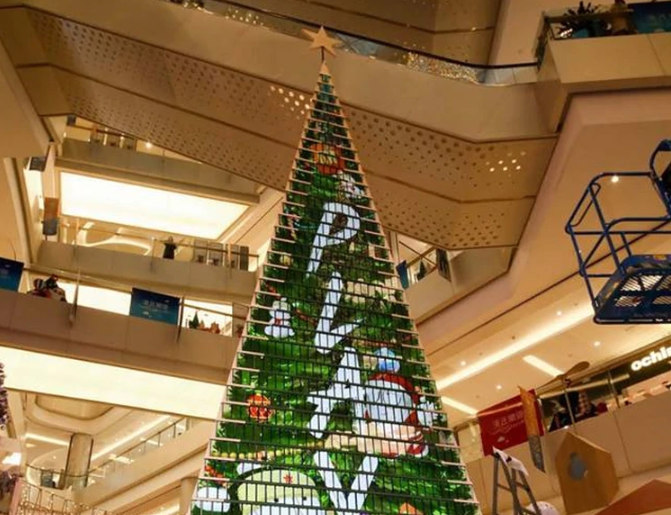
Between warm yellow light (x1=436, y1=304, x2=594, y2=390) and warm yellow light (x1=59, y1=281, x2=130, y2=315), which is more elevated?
warm yellow light (x1=59, y1=281, x2=130, y2=315)

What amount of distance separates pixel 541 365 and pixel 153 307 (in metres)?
8.52

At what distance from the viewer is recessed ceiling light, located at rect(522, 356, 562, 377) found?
1412 cm

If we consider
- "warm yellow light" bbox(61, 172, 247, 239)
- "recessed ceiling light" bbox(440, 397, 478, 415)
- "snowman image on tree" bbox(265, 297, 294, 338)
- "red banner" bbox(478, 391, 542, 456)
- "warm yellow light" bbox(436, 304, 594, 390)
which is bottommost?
"snowman image on tree" bbox(265, 297, 294, 338)

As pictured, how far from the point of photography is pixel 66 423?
25.6 m

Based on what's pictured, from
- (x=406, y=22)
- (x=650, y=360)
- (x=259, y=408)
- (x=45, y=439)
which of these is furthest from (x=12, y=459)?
(x=45, y=439)

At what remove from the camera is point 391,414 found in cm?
355

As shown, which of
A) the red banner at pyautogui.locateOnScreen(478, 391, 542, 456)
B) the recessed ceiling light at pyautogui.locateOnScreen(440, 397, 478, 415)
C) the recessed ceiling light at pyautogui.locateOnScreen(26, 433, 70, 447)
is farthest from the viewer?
the recessed ceiling light at pyautogui.locateOnScreen(26, 433, 70, 447)

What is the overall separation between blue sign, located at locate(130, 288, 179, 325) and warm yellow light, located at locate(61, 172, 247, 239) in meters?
5.58

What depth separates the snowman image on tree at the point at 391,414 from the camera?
11.2 ft

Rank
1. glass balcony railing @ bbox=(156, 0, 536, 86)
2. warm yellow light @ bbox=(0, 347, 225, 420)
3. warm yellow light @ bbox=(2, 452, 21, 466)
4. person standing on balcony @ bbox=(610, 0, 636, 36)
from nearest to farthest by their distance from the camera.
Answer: warm yellow light @ bbox=(2, 452, 21, 466)
person standing on balcony @ bbox=(610, 0, 636, 36)
glass balcony railing @ bbox=(156, 0, 536, 86)
warm yellow light @ bbox=(0, 347, 225, 420)

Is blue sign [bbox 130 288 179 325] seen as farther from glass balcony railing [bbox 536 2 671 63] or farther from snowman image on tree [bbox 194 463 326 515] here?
snowman image on tree [bbox 194 463 326 515]

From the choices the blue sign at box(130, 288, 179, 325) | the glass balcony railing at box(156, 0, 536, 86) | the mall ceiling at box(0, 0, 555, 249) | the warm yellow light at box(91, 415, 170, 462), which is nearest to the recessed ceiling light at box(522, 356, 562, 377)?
the mall ceiling at box(0, 0, 555, 249)

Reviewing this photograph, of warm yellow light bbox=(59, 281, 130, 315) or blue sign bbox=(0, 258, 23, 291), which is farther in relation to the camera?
warm yellow light bbox=(59, 281, 130, 315)

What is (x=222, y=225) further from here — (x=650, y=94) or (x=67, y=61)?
(x=650, y=94)
